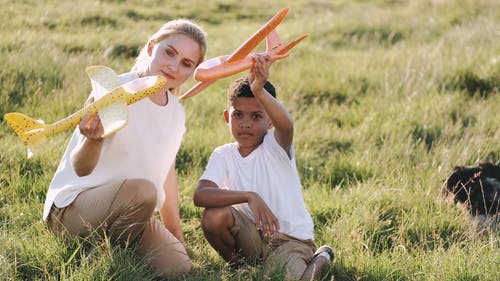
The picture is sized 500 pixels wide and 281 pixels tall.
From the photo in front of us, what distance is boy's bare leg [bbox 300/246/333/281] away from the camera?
3643 millimetres

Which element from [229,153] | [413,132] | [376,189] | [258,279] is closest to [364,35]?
[413,132]

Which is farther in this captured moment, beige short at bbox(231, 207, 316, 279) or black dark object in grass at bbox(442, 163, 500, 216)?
black dark object in grass at bbox(442, 163, 500, 216)

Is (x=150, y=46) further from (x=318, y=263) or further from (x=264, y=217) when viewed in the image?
(x=318, y=263)

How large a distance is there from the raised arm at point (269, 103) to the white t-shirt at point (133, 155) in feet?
1.86

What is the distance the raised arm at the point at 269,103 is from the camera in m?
3.46

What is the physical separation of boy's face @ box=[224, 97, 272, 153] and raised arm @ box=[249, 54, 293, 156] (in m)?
0.12

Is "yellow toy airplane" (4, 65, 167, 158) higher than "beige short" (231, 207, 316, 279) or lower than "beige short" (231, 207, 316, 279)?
higher

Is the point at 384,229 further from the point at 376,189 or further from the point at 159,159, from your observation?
the point at 159,159

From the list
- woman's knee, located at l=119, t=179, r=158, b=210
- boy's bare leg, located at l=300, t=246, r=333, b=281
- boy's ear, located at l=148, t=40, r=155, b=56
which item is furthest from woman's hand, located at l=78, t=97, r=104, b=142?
boy's bare leg, located at l=300, t=246, r=333, b=281

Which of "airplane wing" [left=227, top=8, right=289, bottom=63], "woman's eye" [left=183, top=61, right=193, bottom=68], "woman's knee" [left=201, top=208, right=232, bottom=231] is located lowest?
"woman's knee" [left=201, top=208, right=232, bottom=231]

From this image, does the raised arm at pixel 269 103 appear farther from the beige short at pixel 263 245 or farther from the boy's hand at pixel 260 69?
the beige short at pixel 263 245

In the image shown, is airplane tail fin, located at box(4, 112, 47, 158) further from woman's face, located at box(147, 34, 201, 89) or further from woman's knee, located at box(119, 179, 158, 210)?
woman's face, located at box(147, 34, 201, 89)

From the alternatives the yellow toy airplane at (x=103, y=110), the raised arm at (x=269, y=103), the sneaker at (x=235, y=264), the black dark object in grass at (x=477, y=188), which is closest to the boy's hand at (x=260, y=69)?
the raised arm at (x=269, y=103)

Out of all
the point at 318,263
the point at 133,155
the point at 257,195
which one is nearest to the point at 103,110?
the point at 133,155
